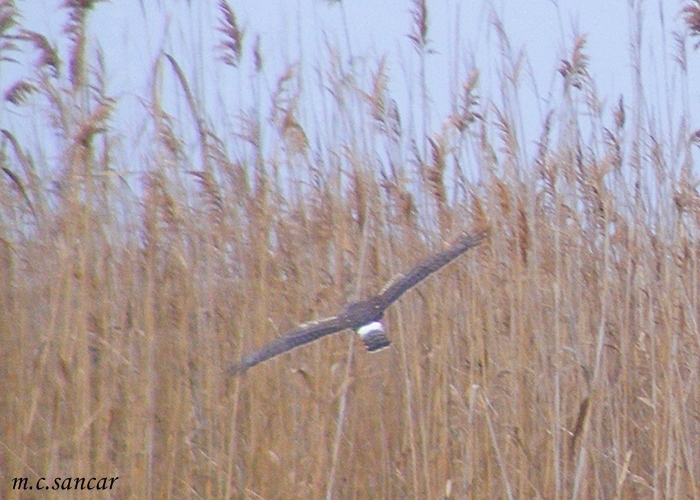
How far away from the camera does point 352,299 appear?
2.18m

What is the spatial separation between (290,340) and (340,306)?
1.50 ft

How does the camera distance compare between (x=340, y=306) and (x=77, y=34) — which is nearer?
(x=77, y=34)

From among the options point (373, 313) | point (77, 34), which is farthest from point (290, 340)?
point (77, 34)

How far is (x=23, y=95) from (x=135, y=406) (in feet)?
2.19

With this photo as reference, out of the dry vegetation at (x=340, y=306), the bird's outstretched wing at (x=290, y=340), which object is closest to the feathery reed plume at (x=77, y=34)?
the dry vegetation at (x=340, y=306)

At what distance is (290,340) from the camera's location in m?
1.73

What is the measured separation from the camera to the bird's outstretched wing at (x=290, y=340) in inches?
66.9

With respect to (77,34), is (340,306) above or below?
below

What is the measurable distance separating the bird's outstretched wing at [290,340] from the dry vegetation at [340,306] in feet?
0.67

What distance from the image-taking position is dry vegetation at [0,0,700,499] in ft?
6.15

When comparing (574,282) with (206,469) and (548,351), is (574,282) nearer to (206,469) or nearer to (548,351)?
(548,351)

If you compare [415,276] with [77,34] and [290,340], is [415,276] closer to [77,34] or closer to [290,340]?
[290,340]

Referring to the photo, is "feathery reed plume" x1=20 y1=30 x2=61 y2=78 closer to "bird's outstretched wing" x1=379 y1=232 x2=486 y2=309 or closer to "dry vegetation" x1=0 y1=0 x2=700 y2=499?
"dry vegetation" x1=0 y1=0 x2=700 y2=499

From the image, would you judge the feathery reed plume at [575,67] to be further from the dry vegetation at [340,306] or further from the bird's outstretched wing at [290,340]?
the bird's outstretched wing at [290,340]
